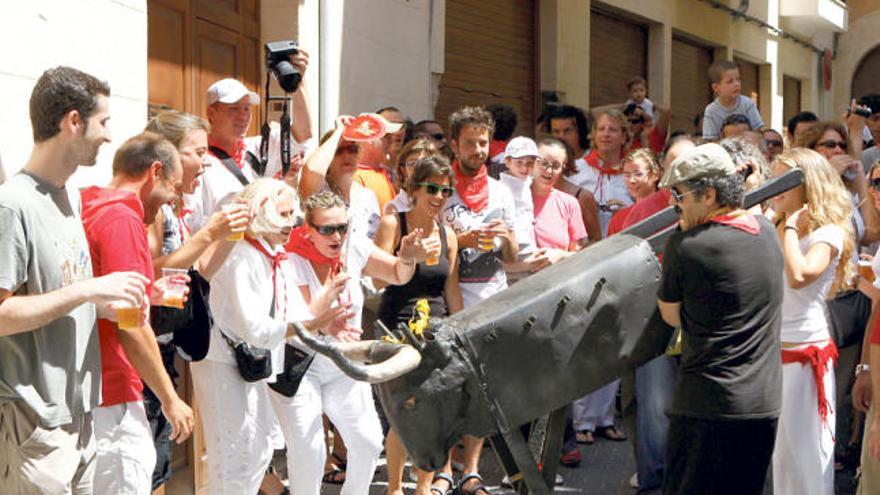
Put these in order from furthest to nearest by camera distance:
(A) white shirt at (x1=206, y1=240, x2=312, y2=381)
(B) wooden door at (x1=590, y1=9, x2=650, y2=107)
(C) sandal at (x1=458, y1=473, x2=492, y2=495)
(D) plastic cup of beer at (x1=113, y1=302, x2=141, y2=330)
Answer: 1. (B) wooden door at (x1=590, y1=9, x2=650, y2=107)
2. (C) sandal at (x1=458, y1=473, x2=492, y2=495)
3. (A) white shirt at (x1=206, y1=240, x2=312, y2=381)
4. (D) plastic cup of beer at (x1=113, y1=302, x2=141, y2=330)

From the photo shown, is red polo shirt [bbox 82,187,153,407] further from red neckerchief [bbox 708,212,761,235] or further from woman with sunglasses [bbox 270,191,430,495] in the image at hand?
red neckerchief [bbox 708,212,761,235]

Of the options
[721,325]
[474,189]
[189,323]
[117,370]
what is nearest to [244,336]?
[189,323]

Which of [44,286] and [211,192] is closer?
[44,286]

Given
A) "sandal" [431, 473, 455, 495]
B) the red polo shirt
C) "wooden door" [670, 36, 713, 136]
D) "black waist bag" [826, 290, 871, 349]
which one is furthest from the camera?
"wooden door" [670, 36, 713, 136]

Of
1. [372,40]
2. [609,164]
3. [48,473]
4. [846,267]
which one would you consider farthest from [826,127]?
[48,473]

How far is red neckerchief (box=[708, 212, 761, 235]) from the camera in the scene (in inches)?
205

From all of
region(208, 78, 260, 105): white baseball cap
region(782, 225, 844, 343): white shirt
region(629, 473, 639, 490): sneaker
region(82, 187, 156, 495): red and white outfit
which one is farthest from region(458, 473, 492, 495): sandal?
region(82, 187, 156, 495): red and white outfit

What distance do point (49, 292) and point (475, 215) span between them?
4.20 m

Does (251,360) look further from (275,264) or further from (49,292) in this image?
(49,292)

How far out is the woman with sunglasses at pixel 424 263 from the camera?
736cm

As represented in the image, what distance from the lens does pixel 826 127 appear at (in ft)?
29.3

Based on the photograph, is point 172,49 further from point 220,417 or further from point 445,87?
point 445,87

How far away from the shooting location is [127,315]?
14.0 feet

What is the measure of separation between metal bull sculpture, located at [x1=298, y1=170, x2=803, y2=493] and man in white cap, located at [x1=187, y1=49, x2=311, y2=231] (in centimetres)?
203
